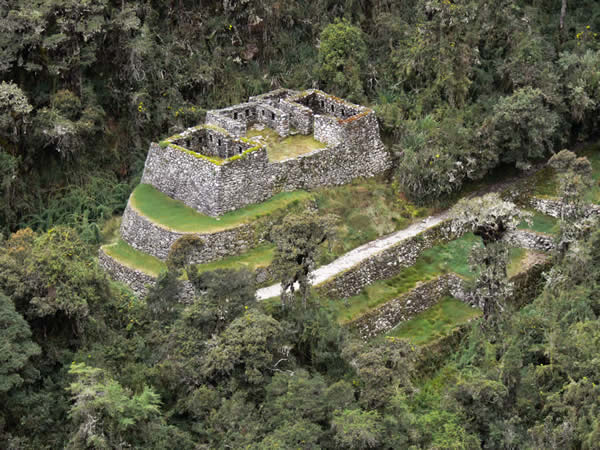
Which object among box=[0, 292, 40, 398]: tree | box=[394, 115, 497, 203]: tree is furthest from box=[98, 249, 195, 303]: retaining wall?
box=[394, 115, 497, 203]: tree

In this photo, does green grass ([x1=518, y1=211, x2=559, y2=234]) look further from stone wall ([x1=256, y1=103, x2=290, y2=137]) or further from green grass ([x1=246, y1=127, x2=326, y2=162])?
stone wall ([x1=256, y1=103, x2=290, y2=137])

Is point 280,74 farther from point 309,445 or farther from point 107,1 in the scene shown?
point 309,445

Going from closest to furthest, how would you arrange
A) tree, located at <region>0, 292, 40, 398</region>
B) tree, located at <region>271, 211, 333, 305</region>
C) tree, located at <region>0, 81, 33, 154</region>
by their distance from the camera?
tree, located at <region>0, 292, 40, 398</region> → tree, located at <region>271, 211, 333, 305</region> → tree, located at <region>0, 81, 33, 154</region>

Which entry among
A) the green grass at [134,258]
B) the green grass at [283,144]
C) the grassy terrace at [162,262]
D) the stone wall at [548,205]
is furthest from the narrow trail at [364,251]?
the green grass at [283,144]

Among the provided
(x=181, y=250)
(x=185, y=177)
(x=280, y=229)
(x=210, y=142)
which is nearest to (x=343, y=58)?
(x=210, y=142)

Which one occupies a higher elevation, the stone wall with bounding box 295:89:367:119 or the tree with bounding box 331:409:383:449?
the stone wall with bounding box 295:89:367:119

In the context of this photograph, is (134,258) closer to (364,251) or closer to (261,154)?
(261,154)
